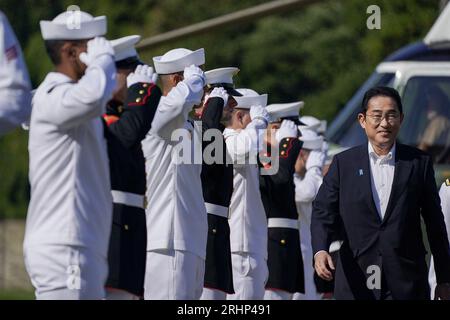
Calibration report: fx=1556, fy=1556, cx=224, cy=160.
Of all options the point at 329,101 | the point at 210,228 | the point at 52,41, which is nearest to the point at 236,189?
the point at 210,228

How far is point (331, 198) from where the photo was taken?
8758mm

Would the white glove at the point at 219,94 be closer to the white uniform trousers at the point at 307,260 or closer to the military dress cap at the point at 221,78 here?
the military dress cap at the point at 221,78

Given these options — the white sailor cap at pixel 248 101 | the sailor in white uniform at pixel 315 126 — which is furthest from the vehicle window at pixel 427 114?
the white sailor cap at pixel 248 101

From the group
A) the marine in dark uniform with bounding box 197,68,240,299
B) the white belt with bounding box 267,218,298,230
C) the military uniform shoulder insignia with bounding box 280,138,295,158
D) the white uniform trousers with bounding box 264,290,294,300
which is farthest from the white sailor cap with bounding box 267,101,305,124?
the marine in dark uniform with bounding box 197,68,240,299

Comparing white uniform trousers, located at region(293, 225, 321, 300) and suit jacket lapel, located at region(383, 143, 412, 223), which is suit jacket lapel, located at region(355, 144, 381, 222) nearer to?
suit jacket lapel, located at region(383, 143, 412, 223)

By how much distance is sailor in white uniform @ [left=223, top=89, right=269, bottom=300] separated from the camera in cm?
1073

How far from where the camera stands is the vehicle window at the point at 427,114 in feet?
49.6

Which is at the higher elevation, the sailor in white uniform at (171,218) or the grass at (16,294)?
the sailor in white uniform at (171,218)

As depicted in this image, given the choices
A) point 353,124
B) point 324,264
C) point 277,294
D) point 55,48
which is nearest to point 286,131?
point 277,294

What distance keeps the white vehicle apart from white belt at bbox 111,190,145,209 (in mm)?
7060

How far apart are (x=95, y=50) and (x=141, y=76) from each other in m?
1.07

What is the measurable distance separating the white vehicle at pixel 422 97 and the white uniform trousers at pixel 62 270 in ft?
26.9

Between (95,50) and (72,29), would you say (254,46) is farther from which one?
(95,50)
